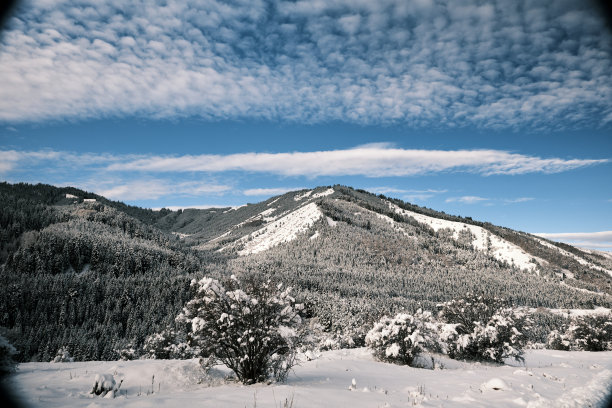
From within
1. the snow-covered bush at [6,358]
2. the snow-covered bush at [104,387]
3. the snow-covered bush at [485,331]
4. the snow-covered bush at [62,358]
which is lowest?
the snow-covered bush at [62,358]

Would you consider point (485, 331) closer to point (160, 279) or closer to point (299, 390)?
point (299, 390)

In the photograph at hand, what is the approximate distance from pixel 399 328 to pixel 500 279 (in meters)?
184

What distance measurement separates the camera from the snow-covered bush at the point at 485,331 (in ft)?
73.0

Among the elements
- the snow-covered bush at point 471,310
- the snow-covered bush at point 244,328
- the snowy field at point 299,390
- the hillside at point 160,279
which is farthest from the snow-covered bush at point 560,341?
the snow-covered bush at point 244,328

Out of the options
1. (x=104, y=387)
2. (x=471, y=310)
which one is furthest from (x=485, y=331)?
(x=104, y=387)

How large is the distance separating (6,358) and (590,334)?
169 ft

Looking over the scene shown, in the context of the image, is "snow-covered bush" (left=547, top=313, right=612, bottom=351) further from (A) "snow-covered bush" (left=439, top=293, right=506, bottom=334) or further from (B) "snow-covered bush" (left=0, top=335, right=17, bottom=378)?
(B) "snow-covered bush" (left=0, top=335, right=17, bottom=378)

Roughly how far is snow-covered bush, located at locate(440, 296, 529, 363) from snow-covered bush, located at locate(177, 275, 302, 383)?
16.6 m

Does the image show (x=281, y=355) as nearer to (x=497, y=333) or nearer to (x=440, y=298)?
(x=497, y=333)

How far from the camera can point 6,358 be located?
1017 cm

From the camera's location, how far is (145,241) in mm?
194375

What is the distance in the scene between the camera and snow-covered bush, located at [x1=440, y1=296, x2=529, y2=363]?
22266 mm

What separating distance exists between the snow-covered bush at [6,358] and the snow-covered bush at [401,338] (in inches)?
Result: 713

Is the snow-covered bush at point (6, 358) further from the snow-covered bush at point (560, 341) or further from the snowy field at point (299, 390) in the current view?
the snow-covered bush at point (560, 341)
